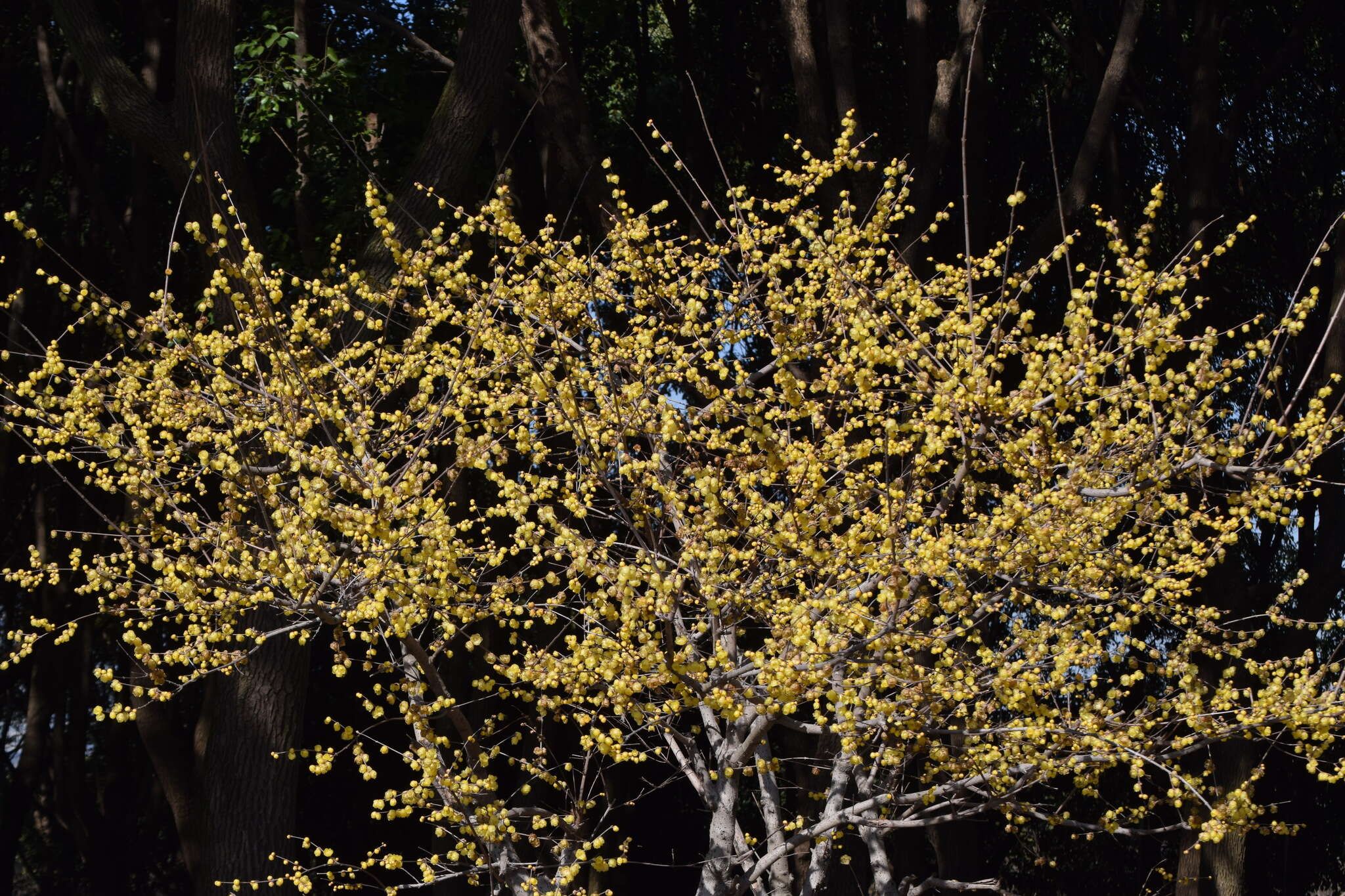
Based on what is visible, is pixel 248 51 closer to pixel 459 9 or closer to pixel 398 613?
pixel 459 9

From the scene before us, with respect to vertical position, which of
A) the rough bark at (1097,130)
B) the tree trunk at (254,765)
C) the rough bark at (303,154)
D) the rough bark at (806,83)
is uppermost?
the rough bark at (303,154)

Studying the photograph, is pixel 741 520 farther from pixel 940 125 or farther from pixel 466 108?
pixel 940 125

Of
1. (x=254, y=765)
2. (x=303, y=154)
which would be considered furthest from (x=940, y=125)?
(x=254, y=765)

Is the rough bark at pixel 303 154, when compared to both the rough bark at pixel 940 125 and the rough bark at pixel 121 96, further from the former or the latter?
the rough bark at pixel 940 125

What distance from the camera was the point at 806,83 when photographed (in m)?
6.63

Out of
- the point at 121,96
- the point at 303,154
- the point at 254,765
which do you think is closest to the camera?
the point at 254,765

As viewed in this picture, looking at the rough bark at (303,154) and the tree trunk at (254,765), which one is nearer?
the tree trunk at (254,765)

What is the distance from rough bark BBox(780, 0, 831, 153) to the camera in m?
6.59

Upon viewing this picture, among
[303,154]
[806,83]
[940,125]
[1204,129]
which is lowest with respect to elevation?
[1204,129]

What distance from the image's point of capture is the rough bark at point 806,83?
659 cm

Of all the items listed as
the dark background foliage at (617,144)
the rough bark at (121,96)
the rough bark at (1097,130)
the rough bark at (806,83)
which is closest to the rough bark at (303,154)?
the dark background foliage at (617,144)

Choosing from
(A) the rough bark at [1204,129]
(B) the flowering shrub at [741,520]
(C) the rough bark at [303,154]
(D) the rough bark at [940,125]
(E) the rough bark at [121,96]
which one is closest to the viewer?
(B) the flowering shrub at [741,520]

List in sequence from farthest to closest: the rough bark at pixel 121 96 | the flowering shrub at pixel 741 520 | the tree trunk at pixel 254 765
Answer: the rough bark at pixel 121 96 → the tree trunk at pixel 254 765 → the flowering shrub at pixel 741 520

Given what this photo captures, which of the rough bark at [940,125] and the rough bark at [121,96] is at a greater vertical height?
the rough bark at [121,96]
